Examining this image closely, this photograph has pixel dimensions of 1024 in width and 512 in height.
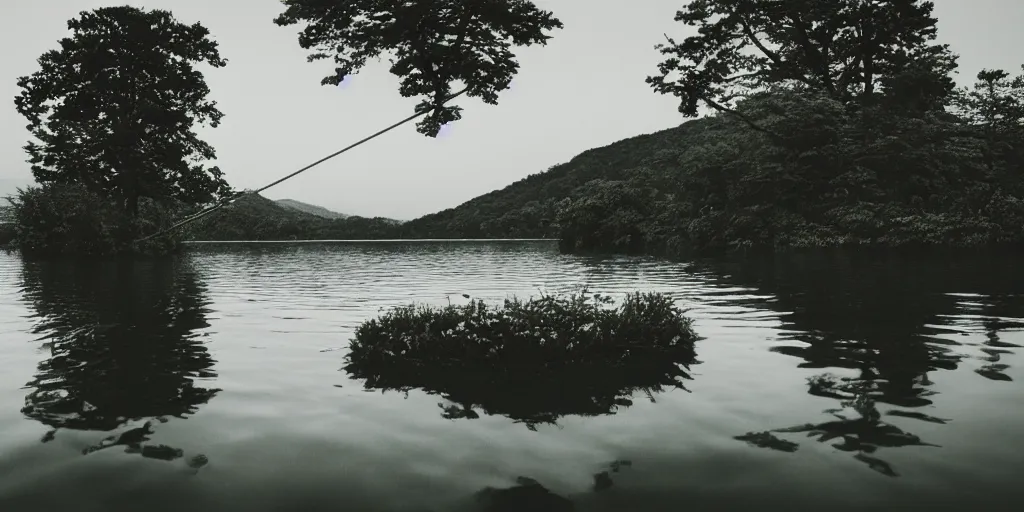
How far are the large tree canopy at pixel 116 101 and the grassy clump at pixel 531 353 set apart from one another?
42.5m

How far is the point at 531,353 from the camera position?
37.3 feet

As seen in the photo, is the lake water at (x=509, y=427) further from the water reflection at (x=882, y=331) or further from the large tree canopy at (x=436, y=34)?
the large tree canopy at (x=436, y=34)

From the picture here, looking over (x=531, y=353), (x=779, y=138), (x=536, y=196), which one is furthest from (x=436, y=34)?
(x=536, y=196)

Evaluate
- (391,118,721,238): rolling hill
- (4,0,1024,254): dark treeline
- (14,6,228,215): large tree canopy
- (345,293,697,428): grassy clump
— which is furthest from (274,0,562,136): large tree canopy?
(391,118,721,238): rolling hill

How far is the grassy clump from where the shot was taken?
32.5 ft

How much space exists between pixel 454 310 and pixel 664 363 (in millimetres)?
3952

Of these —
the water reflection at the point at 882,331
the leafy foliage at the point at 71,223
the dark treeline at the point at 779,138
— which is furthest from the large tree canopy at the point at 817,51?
the leafy foliage at the point at 71,223

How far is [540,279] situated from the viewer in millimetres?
32062

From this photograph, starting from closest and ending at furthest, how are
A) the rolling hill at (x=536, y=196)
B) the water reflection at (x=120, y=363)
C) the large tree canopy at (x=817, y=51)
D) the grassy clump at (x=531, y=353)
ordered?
the water reflection at (x=120, y=363)
the grassy clump at (x=531, y=353)
the large tree canopy at (x=817, y=51)
the rolling hill at (x=536, y=196)

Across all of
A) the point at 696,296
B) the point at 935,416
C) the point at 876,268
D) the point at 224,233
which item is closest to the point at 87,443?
the point at 935,416

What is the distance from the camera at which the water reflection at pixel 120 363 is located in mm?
8609

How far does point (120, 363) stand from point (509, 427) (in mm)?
8280

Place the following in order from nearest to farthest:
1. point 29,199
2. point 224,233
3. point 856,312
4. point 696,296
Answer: point 856,312 < point 696,296 < point 29,199 < point 224,233

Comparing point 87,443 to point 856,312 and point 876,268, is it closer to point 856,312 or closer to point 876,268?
point 856,312
